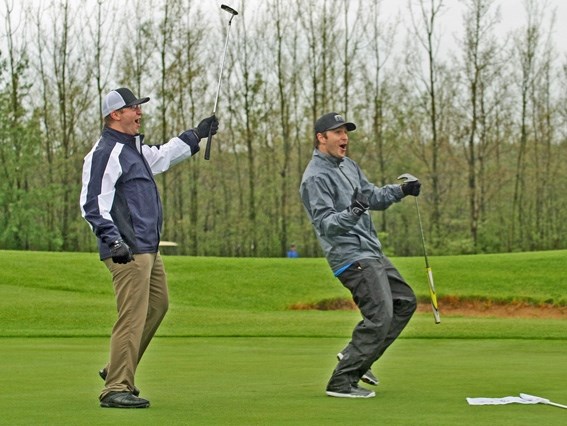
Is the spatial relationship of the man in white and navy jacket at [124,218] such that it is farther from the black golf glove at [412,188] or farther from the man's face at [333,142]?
the black golf glove at [412,188]

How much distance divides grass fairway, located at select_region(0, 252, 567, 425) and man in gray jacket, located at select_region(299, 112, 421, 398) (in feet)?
1.02

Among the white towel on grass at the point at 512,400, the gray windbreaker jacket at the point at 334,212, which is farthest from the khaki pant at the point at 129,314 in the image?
the white towel on grass at the point at 512,400

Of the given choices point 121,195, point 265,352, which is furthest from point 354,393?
point 265,352

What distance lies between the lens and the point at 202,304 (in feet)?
92.8

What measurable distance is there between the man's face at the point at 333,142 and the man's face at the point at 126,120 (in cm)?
141

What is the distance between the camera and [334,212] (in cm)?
835

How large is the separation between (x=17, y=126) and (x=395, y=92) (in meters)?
19.3

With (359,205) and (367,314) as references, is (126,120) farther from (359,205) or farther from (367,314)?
(367,314)

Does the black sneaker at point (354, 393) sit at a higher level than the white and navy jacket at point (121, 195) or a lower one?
lower

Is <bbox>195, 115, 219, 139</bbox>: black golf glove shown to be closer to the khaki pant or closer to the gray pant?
the khaki pant

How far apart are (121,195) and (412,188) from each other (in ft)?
6.94

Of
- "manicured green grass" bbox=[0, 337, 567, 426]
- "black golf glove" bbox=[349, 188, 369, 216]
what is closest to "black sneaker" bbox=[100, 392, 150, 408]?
"manicured green grass" bbox=[0, 337, 567, 426]

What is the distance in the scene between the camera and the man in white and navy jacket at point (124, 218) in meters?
7.75

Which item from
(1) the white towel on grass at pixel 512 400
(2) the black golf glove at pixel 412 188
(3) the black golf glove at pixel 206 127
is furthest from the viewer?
(3) the black golf glove at pixel 206 127
